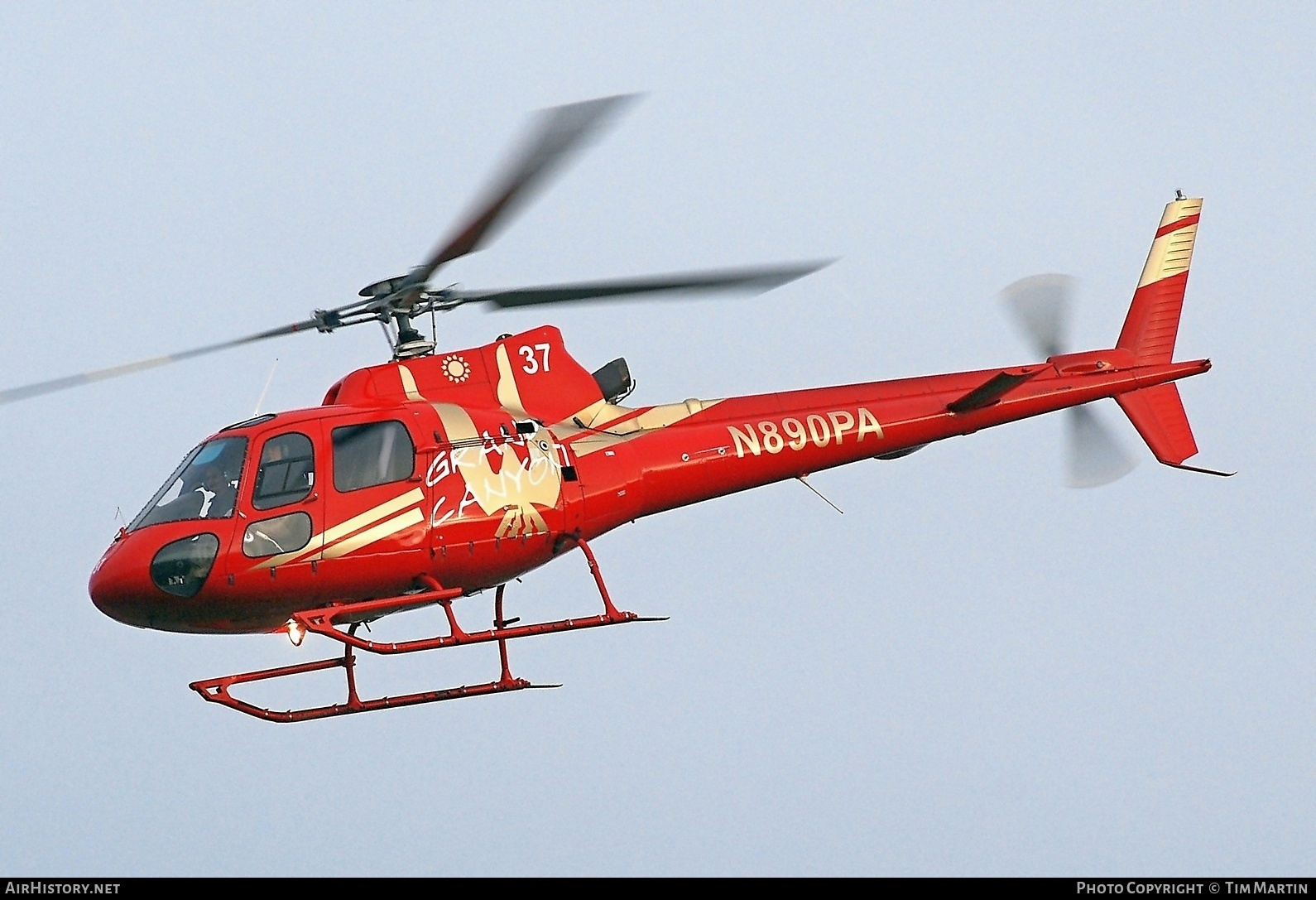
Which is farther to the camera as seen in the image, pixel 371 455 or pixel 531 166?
pixel 371 455

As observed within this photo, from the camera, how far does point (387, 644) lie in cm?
1357

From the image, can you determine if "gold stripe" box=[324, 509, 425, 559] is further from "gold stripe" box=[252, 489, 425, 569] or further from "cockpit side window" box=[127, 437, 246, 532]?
"cockpit side window" box=[127, 437, 246, 532]

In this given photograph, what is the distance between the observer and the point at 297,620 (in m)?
13.9

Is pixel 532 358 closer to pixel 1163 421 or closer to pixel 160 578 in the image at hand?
pixel 160 578

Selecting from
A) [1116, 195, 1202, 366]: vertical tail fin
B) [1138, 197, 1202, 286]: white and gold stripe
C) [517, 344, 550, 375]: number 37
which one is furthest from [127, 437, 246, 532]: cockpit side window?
[1138, 197, 1202, 286]: white and gold stripe

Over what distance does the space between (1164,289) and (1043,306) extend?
190 centimetres

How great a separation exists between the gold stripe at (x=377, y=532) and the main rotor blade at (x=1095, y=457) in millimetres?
6592

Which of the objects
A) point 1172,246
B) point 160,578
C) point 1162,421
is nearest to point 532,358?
point 160,578

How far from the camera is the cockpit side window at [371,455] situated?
45.8 ft

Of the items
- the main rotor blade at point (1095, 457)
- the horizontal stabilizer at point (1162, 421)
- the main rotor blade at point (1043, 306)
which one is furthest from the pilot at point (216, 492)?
the horizontal stabilizer at point (1162, 421)

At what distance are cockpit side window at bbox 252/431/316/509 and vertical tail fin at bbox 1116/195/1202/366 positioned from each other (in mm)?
8285

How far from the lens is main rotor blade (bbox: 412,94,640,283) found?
438 inches
